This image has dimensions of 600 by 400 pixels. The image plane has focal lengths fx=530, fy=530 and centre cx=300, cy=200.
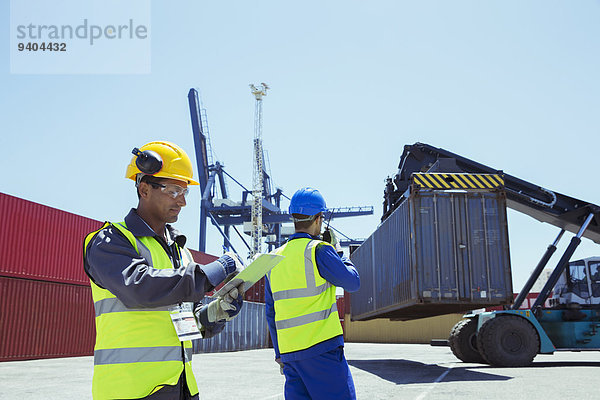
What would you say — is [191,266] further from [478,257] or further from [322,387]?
[478,257]

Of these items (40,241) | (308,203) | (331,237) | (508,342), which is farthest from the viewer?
(40,241)

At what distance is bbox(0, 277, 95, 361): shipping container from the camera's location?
15445 mm

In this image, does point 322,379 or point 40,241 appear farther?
point 40,241

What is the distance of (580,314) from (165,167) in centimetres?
1370

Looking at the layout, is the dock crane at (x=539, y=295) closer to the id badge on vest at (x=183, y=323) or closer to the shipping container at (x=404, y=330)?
the id badge on vest at (x=183, y=323)

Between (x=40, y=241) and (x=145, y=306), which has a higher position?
(x=40, y=241)

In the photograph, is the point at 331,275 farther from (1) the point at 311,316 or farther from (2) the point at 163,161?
(2) the point at 163,161

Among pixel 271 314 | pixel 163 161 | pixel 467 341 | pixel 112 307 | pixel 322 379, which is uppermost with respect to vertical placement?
pixel 163 161

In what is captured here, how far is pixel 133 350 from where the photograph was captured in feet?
6.05

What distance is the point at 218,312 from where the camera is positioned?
2014 mm

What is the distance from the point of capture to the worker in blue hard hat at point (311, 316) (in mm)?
2916

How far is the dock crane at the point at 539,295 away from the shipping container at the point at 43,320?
36.7ft

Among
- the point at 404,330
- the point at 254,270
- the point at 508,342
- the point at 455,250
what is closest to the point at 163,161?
the point at 254,270

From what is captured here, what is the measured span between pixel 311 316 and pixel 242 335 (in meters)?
23.8
